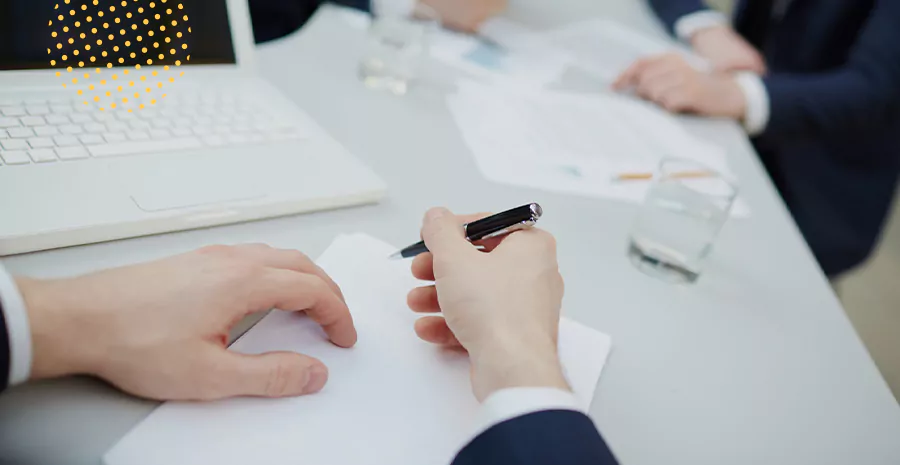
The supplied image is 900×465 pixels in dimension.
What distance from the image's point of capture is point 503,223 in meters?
0.52

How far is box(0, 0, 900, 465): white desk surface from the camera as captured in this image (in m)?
0.47

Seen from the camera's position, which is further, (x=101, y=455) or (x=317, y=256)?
(x=317, y=256)

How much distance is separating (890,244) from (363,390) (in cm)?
231

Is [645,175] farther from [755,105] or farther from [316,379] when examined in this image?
[316,379]

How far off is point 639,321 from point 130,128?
526 mm

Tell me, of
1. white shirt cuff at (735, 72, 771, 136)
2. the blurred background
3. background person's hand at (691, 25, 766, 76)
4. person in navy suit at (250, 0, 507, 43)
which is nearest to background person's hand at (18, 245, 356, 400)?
person in navy suit at (250, 0, 507, 43)

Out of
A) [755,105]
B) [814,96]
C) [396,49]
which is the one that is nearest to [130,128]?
[396,49]

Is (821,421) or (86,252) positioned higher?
(86,252)

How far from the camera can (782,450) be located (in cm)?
51

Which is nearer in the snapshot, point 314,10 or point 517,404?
point 517,404

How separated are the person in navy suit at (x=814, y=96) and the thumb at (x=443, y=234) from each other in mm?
649

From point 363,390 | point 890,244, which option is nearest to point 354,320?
point 363,390

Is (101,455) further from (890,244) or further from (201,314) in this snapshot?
(890,244)

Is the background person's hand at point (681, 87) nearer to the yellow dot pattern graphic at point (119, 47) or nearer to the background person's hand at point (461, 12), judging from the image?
the background person's hand at point (461, 12)
